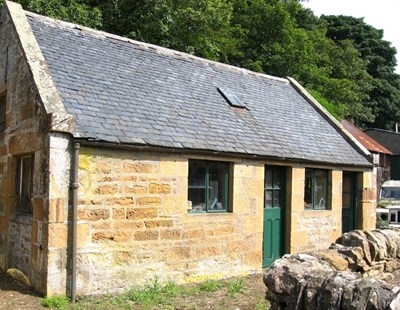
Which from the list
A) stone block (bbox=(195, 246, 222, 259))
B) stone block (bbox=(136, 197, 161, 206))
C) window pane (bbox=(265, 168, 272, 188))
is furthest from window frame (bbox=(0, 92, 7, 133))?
window pane (bbox=(265, 168, 272, 188))

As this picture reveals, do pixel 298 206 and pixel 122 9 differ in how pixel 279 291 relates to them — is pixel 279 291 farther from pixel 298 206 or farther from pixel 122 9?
pixel 122 9

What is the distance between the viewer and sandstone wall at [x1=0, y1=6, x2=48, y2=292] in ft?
26.1

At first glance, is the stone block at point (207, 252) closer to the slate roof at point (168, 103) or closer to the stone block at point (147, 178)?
the stone block at point (147, 178)

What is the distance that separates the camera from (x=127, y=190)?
28.1 feet

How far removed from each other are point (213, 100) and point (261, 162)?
2.20 meters

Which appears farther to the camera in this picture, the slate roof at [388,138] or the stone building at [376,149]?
the slate roof at [388,138]

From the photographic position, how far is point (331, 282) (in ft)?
16.4

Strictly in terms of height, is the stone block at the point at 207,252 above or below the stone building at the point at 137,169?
below

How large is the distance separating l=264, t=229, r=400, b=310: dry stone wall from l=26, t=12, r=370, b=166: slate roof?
11.4 feet

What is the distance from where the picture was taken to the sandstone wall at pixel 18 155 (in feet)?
26.1

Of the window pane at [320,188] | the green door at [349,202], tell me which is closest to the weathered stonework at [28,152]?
the window pane at [320,188]

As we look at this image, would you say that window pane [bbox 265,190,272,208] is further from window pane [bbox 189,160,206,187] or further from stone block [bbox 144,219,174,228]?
stone block [bbox 144,219,174,228]

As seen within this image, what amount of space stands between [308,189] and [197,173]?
3972mm

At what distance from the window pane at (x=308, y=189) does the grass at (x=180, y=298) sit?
3.70 metres
